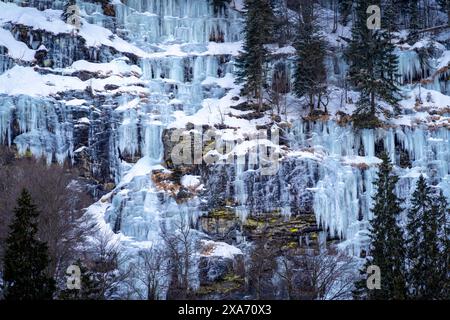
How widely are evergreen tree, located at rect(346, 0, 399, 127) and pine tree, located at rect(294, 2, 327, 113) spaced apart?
6.98 ft

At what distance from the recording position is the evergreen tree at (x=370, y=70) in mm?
35656

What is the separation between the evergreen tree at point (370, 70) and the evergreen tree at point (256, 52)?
20.1 ft

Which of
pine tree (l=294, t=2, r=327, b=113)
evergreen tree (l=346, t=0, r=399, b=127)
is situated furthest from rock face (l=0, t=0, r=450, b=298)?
pine tree (l=294, t=2, r=327, b=113)

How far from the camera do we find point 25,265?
61.4 feet

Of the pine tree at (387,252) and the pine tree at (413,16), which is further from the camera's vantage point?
the pine tree at (413,16)

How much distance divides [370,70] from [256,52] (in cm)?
782

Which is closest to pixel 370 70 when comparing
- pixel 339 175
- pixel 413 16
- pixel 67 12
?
pixel 339 175

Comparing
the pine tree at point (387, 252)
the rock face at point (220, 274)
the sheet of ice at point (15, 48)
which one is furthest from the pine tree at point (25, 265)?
the sheet of ice at point (15, 48)

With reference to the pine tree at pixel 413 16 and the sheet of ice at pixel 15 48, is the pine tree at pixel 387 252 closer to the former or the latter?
the pine tree at pixel 413 16

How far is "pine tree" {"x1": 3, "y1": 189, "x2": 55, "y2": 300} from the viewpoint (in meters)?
18.4

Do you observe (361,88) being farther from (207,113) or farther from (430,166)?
(207,113)

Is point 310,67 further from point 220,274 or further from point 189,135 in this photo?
point 220,274

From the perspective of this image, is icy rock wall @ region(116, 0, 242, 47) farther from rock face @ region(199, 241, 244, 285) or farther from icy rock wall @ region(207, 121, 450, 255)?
rock face @ region(199, 241, 244, 285)
